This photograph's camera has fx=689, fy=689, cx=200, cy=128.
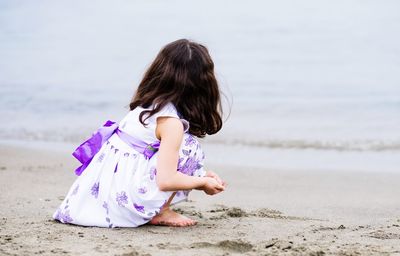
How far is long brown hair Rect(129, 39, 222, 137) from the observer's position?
341 centimetres

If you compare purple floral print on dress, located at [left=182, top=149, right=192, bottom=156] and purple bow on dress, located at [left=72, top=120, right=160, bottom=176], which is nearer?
purple floral print on dress, located at [left=182, top=149, right=192, bottom=156]

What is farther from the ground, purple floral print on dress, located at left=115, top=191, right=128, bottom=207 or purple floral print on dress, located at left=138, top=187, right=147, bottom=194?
purple floral print on dress, located at left=138, top=187, right=147, bottom=194

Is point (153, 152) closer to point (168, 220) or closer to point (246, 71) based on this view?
point (168, 220)

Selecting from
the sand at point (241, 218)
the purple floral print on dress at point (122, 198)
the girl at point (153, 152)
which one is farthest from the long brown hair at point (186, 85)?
the sand at point (241, 218)

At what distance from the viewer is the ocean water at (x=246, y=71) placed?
24.4 feet

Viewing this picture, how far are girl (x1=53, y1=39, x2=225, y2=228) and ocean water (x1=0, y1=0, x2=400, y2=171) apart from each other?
92.3 inches

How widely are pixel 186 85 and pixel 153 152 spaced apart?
374 millimetres

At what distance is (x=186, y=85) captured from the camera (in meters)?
3.40

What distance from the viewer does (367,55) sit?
13641 millimetres

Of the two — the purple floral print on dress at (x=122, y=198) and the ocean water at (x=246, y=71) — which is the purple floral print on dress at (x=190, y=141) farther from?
the ocean water at (x=246, y=71)

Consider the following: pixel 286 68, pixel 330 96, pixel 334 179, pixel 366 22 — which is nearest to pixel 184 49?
pixel 334 179

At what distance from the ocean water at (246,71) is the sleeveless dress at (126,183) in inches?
91.6

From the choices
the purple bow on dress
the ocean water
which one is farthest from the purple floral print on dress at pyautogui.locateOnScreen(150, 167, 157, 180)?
the ocean water

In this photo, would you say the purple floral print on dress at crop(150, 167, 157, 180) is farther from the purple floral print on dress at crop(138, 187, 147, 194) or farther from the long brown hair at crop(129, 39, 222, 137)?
the long brown hair at crop(129, 39, 222, 137)
